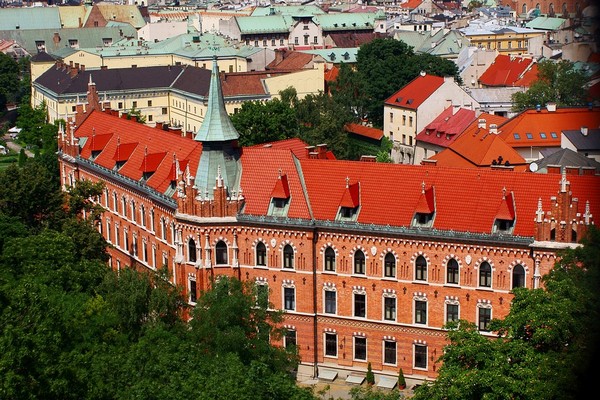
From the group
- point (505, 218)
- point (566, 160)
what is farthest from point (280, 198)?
point (566, 160)

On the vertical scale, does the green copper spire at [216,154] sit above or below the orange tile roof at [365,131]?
above

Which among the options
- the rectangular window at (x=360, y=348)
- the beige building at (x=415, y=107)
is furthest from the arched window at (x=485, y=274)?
the beige building at (x=415, y=107)

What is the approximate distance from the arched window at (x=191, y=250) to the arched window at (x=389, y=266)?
36.4 ft

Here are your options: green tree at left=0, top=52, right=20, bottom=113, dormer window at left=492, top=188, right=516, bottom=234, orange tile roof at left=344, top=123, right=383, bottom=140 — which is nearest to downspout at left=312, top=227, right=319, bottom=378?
dormer window at left=492, top=188, right=516, bottom=234

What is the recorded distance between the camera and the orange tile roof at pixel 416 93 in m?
108

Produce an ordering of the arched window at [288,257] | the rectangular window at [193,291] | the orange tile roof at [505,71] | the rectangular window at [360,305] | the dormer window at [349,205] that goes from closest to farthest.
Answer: the dormer window at [349,205] < the rectangular window at [360,305] < the arched window at [288,257] < the rectangular window at [193,291] < the orange tile roof at [505,71]

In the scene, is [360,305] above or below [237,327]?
below

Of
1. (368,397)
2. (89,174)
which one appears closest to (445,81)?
(89,174)

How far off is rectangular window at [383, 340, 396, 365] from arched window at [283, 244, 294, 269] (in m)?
6.77

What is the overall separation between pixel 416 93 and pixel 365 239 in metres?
54.6

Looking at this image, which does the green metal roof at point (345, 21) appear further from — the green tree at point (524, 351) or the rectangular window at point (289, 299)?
the green tree at point (524, 351)

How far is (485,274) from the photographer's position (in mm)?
55969

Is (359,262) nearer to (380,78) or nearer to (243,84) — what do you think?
(243,84)

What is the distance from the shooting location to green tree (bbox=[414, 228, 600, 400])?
3938 cm
